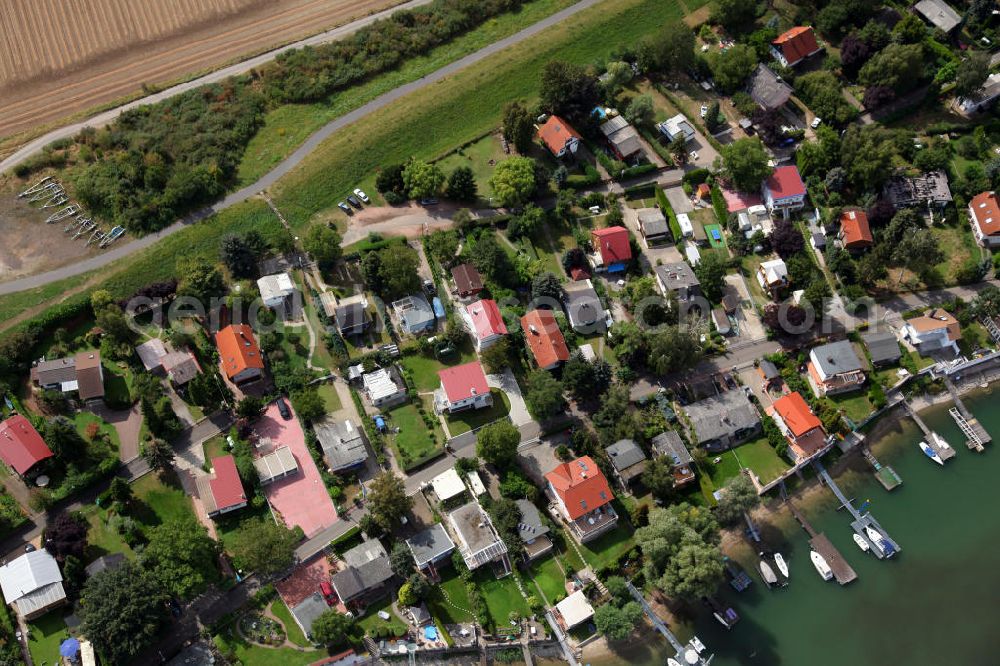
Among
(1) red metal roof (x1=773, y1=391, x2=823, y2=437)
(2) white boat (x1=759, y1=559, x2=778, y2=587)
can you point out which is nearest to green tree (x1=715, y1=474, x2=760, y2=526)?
(2) white boat (x1=759, y1=559, x2=778, y2=587)

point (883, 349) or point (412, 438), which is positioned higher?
point (412, 438)

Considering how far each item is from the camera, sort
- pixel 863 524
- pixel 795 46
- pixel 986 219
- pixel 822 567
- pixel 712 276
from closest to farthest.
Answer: pixel 822 567
pixel 863 524
pixel 712 276
pixel 986 219
pixel 795 46

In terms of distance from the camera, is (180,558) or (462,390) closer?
(180,558)

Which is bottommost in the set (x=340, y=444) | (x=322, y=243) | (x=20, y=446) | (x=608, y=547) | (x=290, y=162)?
(x=608, y=547)

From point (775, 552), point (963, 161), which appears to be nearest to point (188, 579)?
point (775, 552)

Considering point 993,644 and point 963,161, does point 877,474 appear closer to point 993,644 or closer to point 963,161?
point 993,644

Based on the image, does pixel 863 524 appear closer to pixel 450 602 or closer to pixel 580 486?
pixel 580 486

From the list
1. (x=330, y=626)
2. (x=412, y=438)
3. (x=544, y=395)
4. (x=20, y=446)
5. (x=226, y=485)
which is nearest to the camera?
(x=330, y=626)

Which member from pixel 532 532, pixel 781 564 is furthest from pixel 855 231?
pixel 532 532

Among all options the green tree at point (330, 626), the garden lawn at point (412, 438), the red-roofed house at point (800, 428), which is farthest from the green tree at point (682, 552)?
the green tree at point (330, 626)
